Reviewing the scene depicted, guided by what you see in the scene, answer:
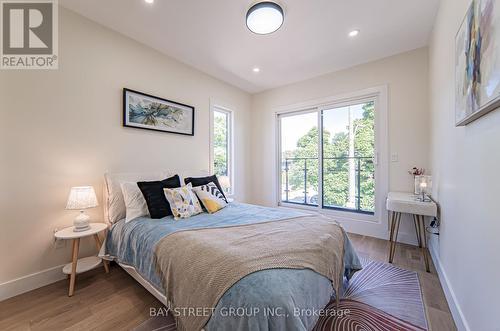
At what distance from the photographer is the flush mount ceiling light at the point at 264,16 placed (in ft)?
6.21

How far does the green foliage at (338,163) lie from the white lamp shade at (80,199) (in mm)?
3291

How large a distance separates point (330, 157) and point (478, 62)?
2.58 meters

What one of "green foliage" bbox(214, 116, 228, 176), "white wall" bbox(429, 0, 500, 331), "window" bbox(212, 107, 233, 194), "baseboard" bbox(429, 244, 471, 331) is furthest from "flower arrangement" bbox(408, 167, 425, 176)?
"green foliage" bbox(214, 116, 228, 176)

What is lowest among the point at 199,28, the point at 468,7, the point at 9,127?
the point at 9,127

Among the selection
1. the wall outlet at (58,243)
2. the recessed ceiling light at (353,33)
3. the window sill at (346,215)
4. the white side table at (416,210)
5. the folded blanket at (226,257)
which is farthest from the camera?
the window sill at (346,215)

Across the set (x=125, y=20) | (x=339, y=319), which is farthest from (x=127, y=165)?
(x=339, y=319)

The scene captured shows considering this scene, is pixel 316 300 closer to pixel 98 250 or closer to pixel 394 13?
pixel 98 250

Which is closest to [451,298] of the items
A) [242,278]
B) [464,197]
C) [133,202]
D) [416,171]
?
[464,197]

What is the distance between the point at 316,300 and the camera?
117cm

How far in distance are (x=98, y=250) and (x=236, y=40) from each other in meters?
3.00

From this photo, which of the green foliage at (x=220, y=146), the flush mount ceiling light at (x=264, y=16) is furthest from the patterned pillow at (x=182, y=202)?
the flush mount ceiling light at (x=264, y=16)

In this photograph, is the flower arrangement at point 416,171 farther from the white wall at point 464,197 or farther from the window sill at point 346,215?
the window sill at point 346,215

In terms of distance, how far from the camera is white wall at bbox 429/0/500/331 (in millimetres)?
984

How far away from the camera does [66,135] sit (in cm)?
209
